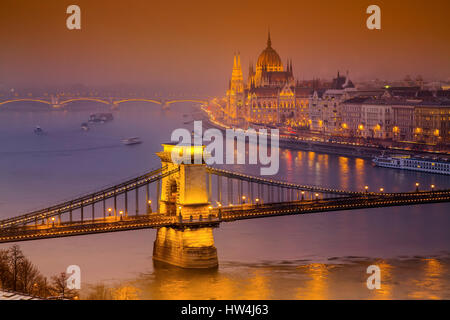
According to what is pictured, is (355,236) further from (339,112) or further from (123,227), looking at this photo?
(339,112)

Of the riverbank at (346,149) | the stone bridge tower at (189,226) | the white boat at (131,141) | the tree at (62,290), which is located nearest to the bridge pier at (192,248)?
the stone bridge tower at (189,226)

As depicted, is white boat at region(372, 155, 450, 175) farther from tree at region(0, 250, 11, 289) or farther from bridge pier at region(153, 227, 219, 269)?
tree at region(0, 250, 11, 289)

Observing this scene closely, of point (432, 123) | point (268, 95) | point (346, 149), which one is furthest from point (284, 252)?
point (268, 95)

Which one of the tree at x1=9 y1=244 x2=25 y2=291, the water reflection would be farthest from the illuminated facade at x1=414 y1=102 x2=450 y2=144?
the tree at x1=9 y1=244 x2=25 y2=291

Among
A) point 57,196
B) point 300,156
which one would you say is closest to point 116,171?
point 57,196

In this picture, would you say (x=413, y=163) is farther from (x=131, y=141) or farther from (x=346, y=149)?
(x=131, y=141)
